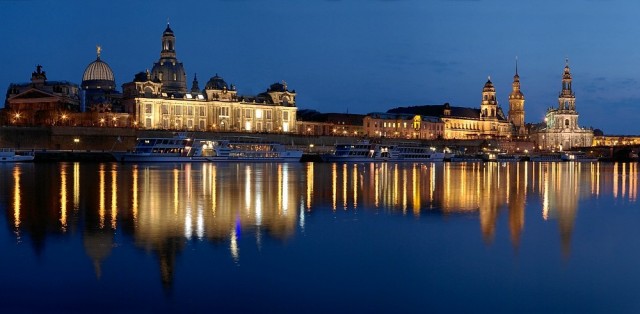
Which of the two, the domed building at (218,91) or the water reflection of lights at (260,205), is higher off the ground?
the domed building at (218,91)

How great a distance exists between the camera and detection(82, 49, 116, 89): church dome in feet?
442

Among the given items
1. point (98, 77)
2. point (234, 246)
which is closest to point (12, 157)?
point (98, 77)

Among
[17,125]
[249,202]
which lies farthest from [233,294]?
[17,125]

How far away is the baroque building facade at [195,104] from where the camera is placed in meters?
121

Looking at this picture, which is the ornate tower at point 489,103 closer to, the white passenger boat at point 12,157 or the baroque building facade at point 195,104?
the baroque building facade at point 195,104

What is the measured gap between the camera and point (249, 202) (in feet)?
82.6

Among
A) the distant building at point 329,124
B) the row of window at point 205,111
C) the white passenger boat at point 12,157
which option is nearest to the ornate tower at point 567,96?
the distant building at point 329,124

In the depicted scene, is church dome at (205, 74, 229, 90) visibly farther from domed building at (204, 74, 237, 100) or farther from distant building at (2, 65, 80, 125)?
distant building at (2, 65, 80, 125)

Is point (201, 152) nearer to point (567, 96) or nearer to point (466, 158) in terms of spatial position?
point (466, 158)

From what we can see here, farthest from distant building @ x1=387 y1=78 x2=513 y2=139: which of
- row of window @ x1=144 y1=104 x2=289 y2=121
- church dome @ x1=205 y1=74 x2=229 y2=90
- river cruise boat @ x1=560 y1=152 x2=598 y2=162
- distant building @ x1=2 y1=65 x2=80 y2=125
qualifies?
distant building @ x1=2 y1=65 x2=80 y2=125

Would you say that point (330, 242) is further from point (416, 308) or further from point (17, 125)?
point (17, 125)

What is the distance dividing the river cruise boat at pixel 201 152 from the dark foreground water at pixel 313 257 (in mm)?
57022

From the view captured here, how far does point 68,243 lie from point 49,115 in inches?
4018

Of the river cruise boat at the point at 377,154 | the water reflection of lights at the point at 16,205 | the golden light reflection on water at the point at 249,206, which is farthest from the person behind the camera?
the river cruise boat at the point at 377,154
